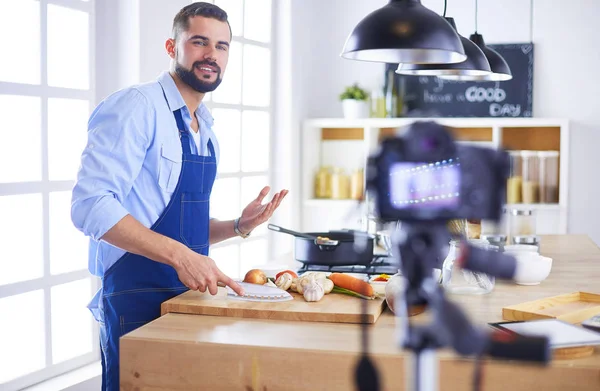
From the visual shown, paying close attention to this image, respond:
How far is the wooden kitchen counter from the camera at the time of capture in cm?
152

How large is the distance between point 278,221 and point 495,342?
14.7 feet

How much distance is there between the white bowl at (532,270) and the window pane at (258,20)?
280 cm

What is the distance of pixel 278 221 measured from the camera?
514cm

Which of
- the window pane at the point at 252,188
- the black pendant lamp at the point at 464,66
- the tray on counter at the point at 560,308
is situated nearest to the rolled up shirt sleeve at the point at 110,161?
the tray on counter at the point at 560,308

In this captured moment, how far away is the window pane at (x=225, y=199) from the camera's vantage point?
4.35 m

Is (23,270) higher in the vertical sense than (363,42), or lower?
lower

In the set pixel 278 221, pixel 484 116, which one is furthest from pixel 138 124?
pixel 484 116

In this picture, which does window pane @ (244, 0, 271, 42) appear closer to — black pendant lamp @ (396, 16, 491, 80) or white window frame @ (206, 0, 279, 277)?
white window frame @ (206, 0, 279, 277)

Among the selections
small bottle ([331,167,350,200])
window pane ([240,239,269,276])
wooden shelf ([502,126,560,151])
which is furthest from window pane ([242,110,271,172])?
wooden shelf ([502,126,560,151])

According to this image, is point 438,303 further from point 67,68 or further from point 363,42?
point 67,68

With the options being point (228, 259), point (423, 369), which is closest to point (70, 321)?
point (228, 259)

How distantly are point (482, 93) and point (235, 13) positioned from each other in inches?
75.4

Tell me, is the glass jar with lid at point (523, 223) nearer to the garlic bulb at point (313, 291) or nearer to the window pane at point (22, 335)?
the garlic bulb at point (313, 291)

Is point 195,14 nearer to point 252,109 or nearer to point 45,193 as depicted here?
point 45,193
